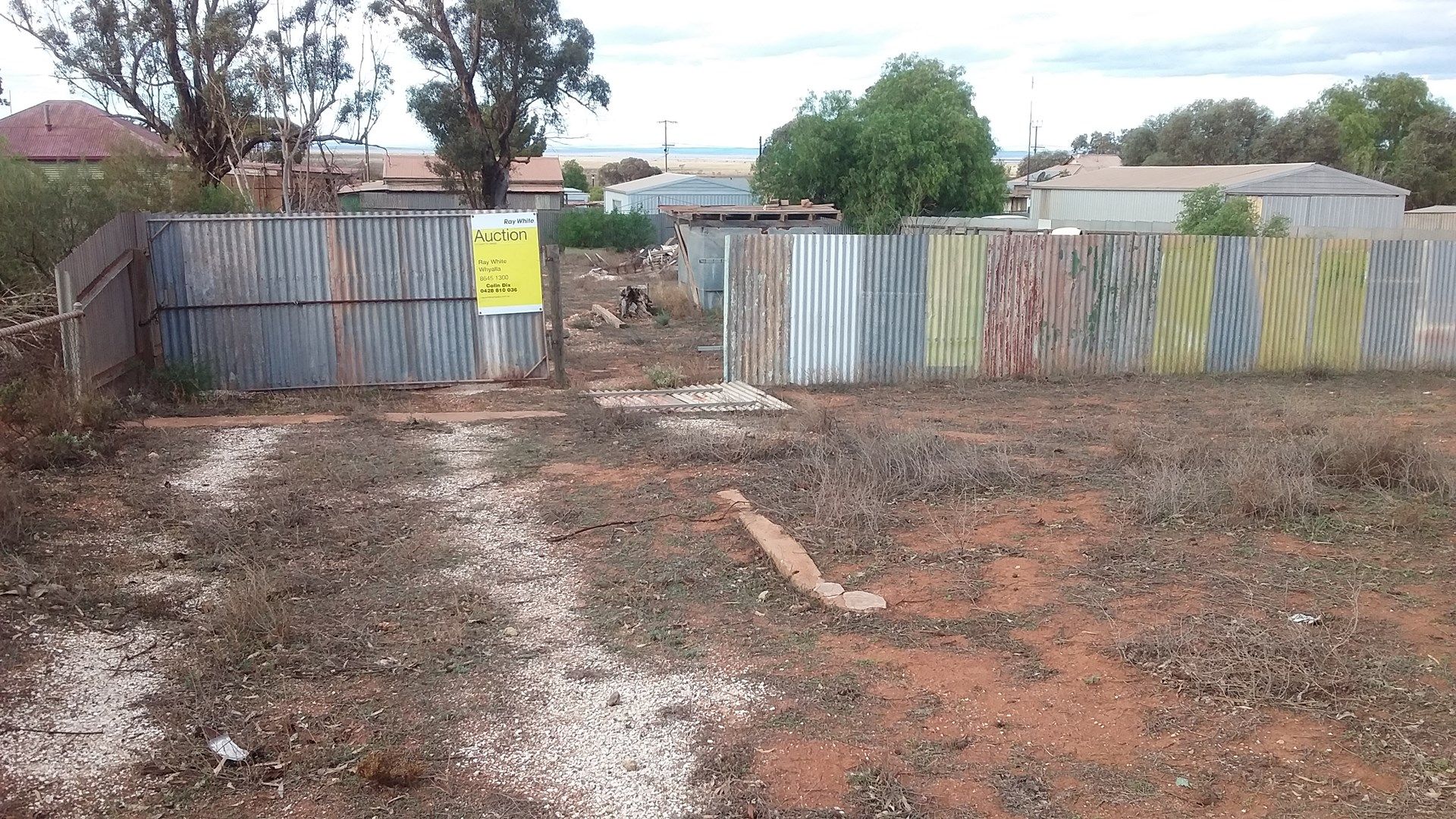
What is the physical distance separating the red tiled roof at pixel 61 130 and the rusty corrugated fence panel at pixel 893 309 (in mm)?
30152

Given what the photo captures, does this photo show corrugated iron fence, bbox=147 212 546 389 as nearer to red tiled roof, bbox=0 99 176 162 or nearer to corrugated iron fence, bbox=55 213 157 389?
corrugated iron fence, bbox=55 213 157 389

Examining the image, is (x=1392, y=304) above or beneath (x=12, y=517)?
above

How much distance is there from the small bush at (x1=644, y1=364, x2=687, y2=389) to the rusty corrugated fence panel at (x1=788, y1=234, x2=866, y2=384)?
1.35m

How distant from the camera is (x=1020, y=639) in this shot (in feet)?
16.6

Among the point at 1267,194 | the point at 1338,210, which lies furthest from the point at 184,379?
the point at 1338,210

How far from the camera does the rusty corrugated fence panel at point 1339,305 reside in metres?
14.2

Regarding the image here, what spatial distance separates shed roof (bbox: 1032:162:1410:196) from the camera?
38406 mm

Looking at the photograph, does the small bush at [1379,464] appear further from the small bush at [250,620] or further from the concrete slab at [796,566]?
the small bush at [250,620]

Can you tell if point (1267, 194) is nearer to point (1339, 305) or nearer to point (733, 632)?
point (1339, 305)

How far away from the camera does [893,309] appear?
43.0 feet

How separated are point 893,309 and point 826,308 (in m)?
0.84

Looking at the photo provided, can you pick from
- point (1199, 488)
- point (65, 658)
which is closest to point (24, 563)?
point (65, 658)

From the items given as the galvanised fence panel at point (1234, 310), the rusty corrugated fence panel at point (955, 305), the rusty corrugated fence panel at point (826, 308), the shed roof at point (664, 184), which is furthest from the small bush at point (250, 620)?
the shed roof at point (664, 184)

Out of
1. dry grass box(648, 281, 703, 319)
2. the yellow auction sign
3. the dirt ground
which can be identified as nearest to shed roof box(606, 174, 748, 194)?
dry grass box(648, 281, 703, 319)
